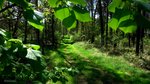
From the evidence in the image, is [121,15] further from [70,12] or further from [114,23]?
[70,12]

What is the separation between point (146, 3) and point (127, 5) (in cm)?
16

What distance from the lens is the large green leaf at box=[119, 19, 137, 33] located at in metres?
1.07

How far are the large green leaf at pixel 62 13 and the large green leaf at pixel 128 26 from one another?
0.87 feet

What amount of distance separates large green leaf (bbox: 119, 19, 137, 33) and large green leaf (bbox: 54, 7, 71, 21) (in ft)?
0.87

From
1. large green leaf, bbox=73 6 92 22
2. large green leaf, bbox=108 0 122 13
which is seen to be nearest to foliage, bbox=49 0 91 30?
large green leaf, bbox=73 6 92 22

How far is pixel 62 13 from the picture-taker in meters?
1.27

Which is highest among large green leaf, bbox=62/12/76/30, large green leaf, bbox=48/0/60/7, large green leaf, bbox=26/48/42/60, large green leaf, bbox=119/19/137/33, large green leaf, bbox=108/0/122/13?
large green leaf, bbox=48/0/60/7

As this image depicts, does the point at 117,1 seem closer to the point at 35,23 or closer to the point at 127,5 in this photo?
the point at 127,5

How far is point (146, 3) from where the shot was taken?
3.09 ft

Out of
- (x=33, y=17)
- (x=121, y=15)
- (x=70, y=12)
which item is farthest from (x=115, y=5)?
(x=33, y=17)

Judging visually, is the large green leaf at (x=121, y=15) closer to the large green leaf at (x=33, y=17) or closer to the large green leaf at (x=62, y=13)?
the large green leaf at (x=62, y=13)

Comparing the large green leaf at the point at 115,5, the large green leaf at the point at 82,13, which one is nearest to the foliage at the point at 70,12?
the large green leaf at the point at 82,13

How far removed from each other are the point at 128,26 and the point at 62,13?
13.1 inches

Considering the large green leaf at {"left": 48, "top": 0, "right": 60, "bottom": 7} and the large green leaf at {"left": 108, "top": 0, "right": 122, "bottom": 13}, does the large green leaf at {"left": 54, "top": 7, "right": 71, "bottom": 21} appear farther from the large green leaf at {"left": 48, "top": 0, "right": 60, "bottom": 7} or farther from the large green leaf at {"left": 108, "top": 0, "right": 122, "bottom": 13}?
the large green leaf at {"left": 108, "top": 0, "right": 122, "bottom": 13}
